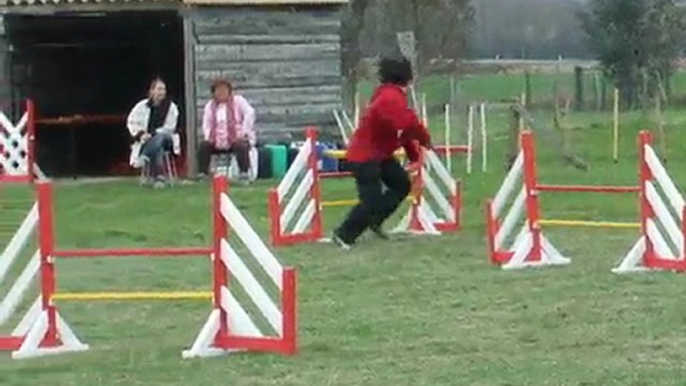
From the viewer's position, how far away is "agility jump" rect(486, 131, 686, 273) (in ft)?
43.2

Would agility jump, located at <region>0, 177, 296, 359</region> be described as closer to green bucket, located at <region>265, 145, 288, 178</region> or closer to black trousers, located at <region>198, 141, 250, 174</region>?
Answer: black trousers, located at <region>198, 141, 250, 174</region>

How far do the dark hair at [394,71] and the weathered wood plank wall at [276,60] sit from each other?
10.9m

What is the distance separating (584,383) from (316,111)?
740 inches

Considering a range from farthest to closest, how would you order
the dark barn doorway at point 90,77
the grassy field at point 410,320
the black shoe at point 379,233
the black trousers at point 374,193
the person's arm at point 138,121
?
the dark barn doorway at point 90,77
the person's arm at point 138,121
the black shoe at point 379,233
the black trousers at point 374,193
the grassy field at point 410,320

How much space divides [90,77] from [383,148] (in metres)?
14.3

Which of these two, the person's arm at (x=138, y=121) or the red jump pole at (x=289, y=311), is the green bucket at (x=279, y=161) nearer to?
the person's arm at (x=138, y=121)

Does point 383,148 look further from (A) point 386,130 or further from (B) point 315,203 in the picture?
(B) point 315,203

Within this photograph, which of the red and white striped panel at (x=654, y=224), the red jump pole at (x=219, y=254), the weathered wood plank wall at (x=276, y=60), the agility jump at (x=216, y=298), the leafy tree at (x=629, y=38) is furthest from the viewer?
the leafy tree at (x=629, y=38)

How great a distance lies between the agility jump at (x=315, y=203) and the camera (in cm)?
1628

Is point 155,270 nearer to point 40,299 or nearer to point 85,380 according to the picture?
point 40,299

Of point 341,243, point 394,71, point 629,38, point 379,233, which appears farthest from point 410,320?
point 629,38

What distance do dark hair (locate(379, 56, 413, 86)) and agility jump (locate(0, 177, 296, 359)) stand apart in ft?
16.0

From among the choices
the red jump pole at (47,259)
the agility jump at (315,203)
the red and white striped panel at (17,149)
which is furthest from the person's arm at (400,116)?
the red and white striped panel at (17,149)

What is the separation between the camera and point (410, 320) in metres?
11.3
